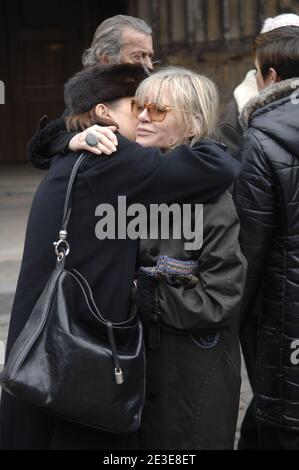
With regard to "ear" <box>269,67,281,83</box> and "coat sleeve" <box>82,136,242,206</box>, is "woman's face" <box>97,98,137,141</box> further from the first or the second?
"ear" <box>269,67,281,83</box>

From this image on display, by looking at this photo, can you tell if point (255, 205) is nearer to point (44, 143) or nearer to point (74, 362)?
point (44, 143)

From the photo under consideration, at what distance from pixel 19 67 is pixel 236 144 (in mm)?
6464

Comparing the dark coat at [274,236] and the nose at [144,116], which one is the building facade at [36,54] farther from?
the nose at [144,116]

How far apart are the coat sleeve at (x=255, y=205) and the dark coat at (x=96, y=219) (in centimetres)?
25

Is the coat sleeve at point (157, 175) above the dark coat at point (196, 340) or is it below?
above

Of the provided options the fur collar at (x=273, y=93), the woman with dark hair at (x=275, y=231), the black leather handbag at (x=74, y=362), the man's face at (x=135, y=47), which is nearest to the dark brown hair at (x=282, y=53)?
the woman with dark hair at (x=275, y=231)

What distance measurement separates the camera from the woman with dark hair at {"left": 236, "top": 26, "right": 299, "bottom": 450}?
106 inches

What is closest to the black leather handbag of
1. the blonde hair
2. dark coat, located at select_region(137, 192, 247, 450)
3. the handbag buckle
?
the handbag buckle

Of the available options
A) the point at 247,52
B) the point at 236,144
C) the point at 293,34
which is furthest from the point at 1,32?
the point at 293,34

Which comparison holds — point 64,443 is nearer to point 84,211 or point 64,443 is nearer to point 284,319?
point 84,211

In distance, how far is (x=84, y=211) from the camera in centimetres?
237

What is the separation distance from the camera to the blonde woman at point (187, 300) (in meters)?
2.41

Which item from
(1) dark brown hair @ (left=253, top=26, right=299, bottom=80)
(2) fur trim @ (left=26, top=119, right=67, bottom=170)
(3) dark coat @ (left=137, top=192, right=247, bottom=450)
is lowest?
(3) dark coat @ (left=137, top=192, right=247, bottom=450)

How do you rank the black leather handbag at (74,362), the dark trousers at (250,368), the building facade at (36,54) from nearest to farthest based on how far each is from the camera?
the black leather handbag at (74,362) < the dark trousers at (250,368) < the building facade at (36,54)
